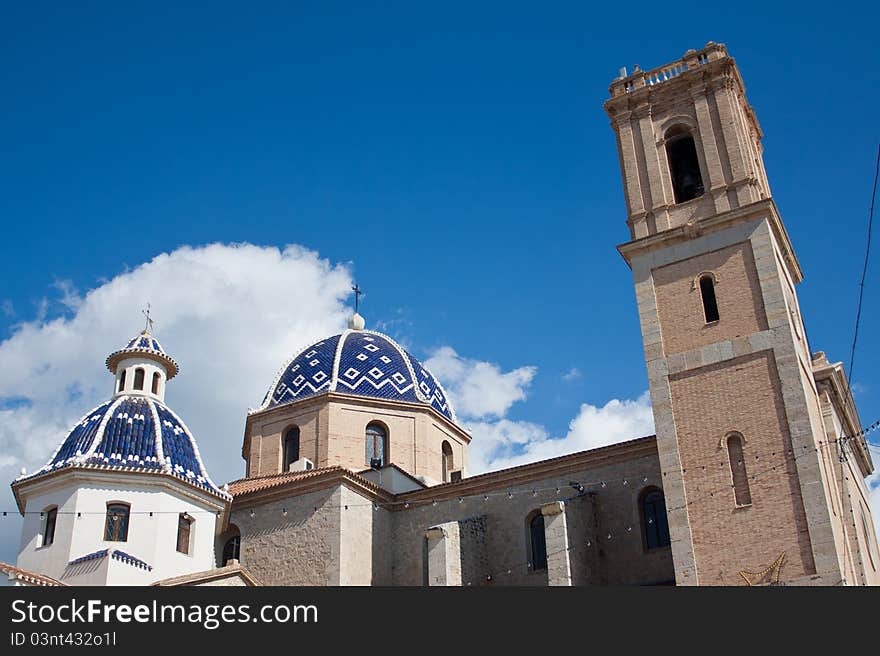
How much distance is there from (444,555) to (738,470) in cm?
665

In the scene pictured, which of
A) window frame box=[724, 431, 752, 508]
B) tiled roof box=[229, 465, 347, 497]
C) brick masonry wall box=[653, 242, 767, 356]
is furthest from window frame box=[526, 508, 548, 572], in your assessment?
brick masonry wall box=[653, 242, 767, 356]

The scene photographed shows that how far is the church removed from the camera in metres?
18.5

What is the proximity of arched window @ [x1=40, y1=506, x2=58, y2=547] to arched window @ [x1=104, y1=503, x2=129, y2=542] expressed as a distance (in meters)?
1.03

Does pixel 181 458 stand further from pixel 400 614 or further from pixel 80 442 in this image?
pixel 400 614

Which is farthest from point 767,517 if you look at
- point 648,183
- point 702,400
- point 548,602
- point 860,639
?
point 648,183

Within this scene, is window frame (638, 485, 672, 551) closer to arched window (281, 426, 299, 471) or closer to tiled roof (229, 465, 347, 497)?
tiled roof (229, 465, 347, 497)

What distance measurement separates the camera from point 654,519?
70.2 feet

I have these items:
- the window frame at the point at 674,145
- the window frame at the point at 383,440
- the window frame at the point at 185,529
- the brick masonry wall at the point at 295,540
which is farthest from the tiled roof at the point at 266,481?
the window frame at the point at 674,145

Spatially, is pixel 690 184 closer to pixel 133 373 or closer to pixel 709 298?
pixel 709 298

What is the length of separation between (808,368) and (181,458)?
1314cm

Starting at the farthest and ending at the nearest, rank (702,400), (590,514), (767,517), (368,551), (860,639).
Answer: (368,551) < (590,514) < (702,400) < (767,517) < (860,639)

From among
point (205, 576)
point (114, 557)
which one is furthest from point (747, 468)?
point (114, 557)

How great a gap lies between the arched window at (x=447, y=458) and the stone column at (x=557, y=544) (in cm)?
751

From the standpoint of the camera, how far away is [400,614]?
491 inches
